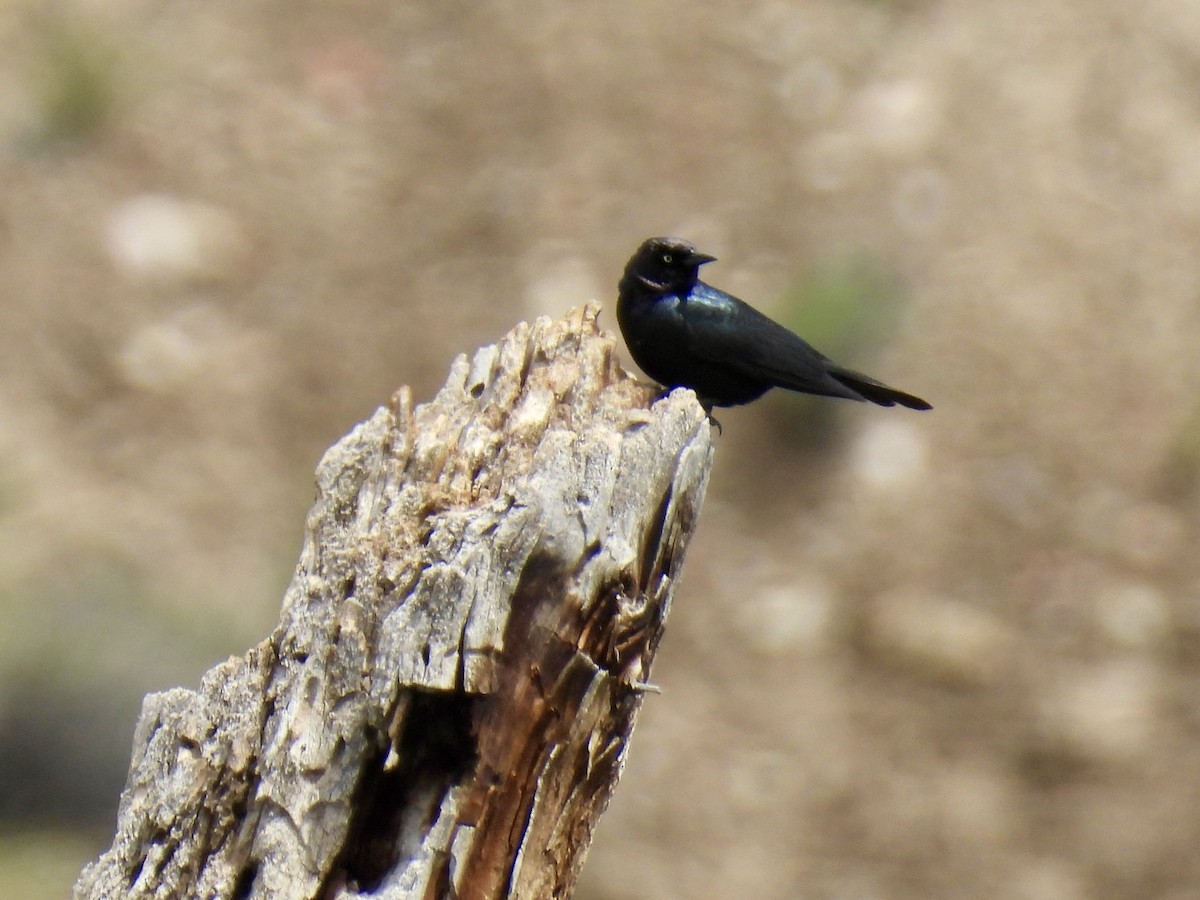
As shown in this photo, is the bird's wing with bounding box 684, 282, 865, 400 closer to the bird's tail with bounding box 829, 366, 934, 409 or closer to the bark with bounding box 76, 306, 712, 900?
the bird's tail with bounding box 829, 366, 934, 409

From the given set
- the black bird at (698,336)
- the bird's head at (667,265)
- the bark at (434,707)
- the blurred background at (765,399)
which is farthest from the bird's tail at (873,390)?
the blurred background at (765,399)

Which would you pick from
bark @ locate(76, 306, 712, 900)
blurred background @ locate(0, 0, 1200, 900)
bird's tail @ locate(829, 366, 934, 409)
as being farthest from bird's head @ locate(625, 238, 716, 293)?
blurred background @ locate(0, 0, 1200, 900)

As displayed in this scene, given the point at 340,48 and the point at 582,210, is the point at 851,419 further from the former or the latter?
the point at 340,48

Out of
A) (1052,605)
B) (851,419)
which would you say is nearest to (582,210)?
(851,419)

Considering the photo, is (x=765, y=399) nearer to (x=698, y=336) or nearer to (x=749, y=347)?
(x=749, y=347)

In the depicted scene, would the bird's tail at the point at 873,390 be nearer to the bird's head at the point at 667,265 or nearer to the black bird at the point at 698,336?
the black bird at the point at 698,336

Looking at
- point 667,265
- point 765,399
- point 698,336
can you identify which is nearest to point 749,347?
point 698,336

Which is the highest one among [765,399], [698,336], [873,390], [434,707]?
[765,399]
